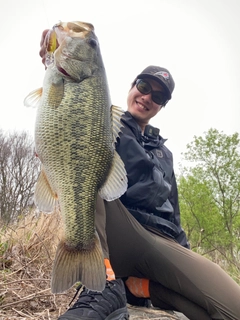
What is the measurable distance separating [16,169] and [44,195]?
22.7m

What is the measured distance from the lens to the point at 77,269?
187 cm

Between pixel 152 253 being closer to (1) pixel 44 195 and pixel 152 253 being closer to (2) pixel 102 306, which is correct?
(2) pixel 102 306

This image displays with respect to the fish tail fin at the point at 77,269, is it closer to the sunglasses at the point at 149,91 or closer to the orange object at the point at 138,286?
the orange object at the point at 138,286

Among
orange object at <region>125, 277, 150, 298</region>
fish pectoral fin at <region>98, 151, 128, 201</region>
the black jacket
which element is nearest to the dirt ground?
orange object at <region>125, 277, 150, 298</region>

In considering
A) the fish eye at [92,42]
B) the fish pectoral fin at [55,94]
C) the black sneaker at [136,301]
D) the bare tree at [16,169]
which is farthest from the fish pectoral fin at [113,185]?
the bare tree at [16,169]

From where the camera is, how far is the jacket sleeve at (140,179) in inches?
121

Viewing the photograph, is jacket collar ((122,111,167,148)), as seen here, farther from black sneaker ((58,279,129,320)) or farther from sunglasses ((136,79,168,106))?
black sneaker ((58,279,129,320))

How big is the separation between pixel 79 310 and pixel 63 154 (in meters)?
0.99

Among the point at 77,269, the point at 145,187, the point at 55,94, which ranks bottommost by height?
the point at 77,269

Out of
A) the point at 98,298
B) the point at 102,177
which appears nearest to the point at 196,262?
the point at 98,298

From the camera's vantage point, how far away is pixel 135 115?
3760 millimetres

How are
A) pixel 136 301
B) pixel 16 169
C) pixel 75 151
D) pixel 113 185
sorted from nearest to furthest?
pixel 75 151 → pixel 113 185 → pixel 136 301 → pixel 16 169

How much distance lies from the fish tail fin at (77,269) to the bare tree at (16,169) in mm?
21391

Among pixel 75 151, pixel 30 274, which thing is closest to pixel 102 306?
pixel 75 151
